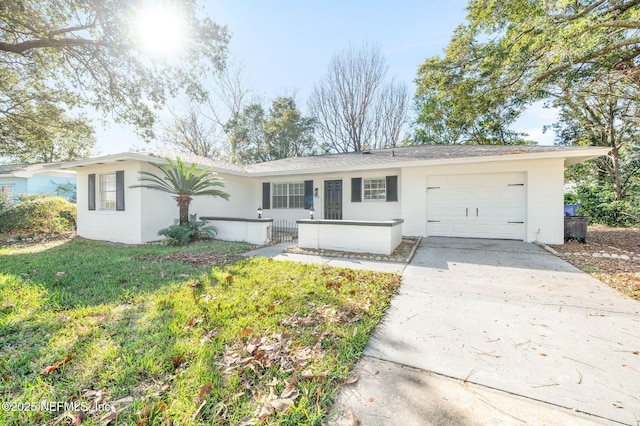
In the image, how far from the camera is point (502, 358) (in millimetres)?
2295

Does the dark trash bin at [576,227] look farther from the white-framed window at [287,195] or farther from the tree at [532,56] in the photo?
the white-framed window at [287,195]

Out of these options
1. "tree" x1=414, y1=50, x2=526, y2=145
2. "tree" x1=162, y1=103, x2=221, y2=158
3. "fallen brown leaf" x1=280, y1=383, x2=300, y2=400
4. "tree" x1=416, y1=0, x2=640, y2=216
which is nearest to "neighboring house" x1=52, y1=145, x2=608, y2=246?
"tree" x1=414, y1=50, x2=526, y2=145

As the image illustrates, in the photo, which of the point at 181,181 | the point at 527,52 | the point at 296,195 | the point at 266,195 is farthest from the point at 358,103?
the point at 181,181

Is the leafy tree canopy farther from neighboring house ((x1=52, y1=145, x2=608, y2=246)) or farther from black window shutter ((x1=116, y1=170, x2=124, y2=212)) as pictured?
black window shutter ((x1=116, y1=170, x2=124, y2=212))

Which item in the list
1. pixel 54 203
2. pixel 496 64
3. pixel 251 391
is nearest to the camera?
pixel 251 391

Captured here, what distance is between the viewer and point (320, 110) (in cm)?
2081

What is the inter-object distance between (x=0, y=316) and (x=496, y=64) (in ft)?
40.7

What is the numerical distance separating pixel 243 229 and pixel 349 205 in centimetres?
466

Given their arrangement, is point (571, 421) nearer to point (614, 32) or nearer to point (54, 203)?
point (614, 32)

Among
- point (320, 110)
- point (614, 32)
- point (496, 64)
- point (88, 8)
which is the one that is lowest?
point (614, 32)

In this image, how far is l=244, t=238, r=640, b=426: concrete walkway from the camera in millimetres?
1709

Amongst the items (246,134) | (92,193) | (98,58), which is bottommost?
(92,193)

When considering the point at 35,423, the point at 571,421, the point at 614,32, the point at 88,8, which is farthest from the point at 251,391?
the point at 88,8

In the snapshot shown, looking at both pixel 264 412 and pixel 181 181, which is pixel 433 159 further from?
pixel 264 412
